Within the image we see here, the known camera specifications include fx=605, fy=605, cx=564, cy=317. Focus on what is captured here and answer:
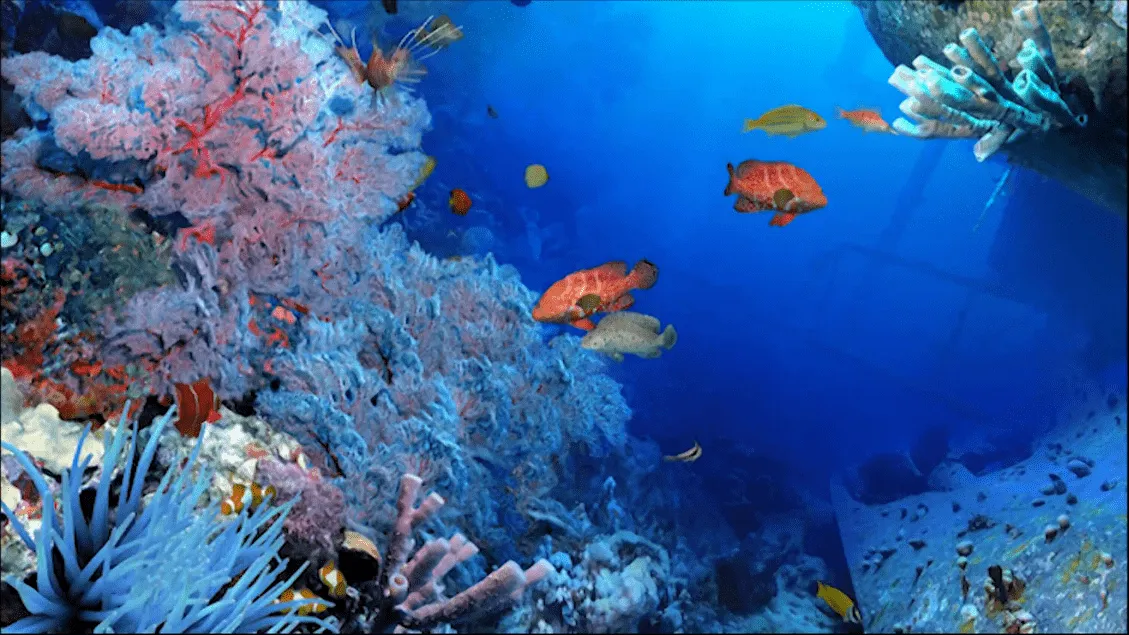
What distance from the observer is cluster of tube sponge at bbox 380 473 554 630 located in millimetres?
2350

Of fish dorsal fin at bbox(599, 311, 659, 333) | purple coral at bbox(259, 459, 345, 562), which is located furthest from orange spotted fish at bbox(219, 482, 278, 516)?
fish dorsal fin at bbox(599, 311, 659, 333)

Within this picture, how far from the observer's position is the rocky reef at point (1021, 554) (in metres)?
2.74

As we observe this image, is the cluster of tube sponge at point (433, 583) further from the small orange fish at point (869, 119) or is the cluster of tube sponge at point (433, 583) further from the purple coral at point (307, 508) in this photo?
the small orange fish at point (869, 119)

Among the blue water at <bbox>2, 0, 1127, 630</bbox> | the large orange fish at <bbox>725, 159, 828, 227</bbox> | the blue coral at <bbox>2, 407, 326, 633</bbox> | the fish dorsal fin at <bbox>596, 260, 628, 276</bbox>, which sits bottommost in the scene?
the blue water at <bbox>2, 0, 1127, 630</bbox>

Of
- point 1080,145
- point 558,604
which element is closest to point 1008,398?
point 1080,145

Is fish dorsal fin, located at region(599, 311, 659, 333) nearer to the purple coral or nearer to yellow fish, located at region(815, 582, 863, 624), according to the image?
the purple coral

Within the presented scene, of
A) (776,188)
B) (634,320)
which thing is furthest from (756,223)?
(776,188)

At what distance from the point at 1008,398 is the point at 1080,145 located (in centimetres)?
1536

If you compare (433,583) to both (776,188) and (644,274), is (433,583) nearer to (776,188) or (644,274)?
(644,274)

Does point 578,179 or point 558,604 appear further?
point 578,179

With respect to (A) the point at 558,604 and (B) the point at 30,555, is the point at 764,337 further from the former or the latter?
(B) the point at 30,555

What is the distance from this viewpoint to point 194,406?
8.22 feet

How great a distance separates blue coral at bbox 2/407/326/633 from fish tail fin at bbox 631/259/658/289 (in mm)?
2298

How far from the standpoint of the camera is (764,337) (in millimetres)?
18297
